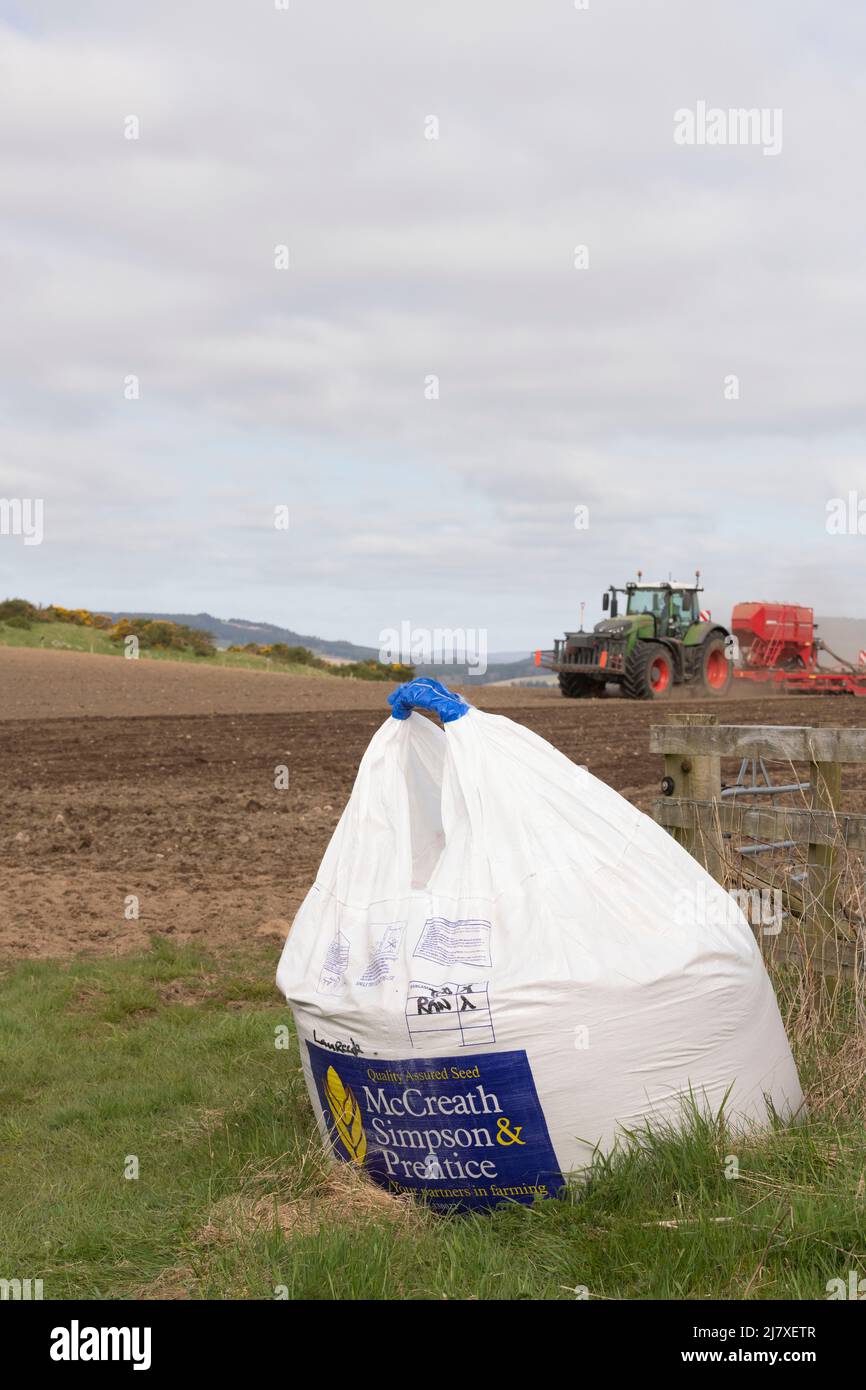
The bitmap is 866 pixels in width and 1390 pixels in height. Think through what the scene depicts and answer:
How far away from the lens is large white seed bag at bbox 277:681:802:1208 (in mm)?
2842

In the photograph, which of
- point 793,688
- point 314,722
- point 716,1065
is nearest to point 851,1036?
point 716,1065

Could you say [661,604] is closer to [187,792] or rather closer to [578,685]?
[578,685]

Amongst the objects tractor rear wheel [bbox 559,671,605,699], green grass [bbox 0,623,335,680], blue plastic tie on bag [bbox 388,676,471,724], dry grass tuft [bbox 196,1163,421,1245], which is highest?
green grass [bbox 0,623,335,680]

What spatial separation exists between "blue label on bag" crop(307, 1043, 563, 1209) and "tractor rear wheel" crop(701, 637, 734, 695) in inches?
899

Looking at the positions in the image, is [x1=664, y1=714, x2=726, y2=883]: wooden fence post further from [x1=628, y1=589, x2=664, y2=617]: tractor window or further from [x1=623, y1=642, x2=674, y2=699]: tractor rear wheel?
[x1=628, y1=589, x2=664, y2=617]: tractor window

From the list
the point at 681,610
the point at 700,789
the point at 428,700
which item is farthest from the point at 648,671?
the point at 428,700

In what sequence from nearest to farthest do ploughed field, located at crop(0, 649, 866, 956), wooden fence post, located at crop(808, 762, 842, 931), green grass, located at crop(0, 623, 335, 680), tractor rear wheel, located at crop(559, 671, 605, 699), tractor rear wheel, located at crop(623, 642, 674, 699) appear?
wooden fence post, located at crop(808, 762, 842, 931) → ploughed field, located at crop(0, 649, 866, 956) → tractor rear wheel, located at crop(623, 642, 674, 699) → tractor rear wheel, located at crop(559, 671, 605, 699) → green grass, located at crop(0, 623, 335, 680)

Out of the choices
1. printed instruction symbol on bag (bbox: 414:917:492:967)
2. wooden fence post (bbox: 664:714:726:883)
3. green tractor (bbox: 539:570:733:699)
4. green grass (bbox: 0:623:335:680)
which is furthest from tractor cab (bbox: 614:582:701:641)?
printed instruction symbol on bag (bbox: 414:917:492:967)

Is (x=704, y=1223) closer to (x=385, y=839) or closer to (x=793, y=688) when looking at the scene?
(x=385, y=839)

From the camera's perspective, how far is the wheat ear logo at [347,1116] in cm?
306

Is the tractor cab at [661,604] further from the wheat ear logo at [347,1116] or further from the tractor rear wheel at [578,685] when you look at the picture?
the wheat ear logo at [347,1116]

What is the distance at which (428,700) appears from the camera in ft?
11.3

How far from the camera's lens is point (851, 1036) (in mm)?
3502

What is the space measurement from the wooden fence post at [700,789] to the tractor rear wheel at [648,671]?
18.7 meters
